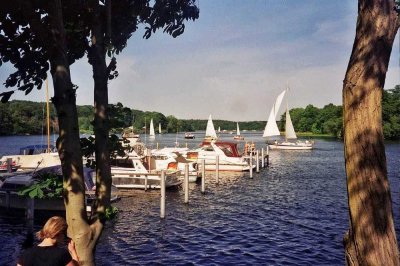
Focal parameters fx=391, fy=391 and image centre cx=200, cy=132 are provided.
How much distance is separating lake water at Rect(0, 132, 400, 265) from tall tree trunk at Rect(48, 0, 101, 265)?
10724mm

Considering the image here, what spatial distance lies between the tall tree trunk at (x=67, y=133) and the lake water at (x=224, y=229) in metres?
10.7

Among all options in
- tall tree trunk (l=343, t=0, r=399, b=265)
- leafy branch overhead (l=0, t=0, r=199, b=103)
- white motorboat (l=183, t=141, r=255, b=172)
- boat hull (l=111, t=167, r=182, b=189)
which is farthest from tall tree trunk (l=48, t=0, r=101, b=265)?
white motorboat (l=183, t=141, r=255, b=172)

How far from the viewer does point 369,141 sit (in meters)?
3.08

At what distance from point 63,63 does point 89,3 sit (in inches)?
56.4

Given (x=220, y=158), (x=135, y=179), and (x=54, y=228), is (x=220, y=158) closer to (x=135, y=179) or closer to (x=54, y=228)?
(x=135, y=179)

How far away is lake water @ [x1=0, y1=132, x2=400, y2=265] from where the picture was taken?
15.2 meters

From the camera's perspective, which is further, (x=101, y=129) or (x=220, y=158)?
(x=220, y=158)

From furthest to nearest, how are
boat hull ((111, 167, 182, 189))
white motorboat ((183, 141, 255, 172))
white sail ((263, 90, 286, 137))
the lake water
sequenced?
white sail ((263, 90, 286, 137)), white motorboat ((183, 141, 255, 172)), boat hull ((111, 167, 182, 189)), the lake water

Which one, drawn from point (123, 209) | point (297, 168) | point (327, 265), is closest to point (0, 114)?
point (297, 168)

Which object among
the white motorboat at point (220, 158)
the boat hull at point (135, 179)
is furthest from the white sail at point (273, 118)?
the boat hull at point (135, 179)

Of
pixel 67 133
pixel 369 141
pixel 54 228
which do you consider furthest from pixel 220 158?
pixel 369 141

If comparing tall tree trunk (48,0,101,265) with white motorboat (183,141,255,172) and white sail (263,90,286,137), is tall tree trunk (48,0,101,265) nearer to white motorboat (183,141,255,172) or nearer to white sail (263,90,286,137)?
white motorboat (183,141,255,172)

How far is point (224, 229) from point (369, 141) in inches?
671

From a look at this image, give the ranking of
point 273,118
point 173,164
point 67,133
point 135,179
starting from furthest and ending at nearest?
point 273,118 → point 173,164 → point 135,179 → point 67,133
